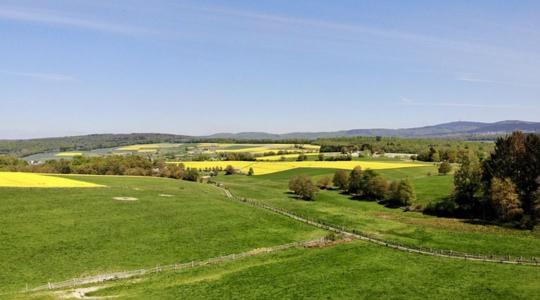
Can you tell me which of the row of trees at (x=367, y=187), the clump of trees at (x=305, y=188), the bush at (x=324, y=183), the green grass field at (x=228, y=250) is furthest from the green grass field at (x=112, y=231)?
the bush at (x=324, y=183)

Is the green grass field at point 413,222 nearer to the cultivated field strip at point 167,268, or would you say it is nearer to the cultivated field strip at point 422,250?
the cultivated field strip at point 422,250

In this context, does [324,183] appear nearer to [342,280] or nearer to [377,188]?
[377,188]

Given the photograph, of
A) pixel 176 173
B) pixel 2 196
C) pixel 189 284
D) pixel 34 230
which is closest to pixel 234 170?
pixel 176 173

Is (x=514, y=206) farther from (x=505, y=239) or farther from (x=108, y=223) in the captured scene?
(x=108, y=223)

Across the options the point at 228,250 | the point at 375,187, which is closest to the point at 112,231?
the point at 228,250

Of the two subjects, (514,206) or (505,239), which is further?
(514,206)

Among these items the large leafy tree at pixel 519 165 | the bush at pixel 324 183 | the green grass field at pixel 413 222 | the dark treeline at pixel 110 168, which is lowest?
the green grass field at pixel 413 222
